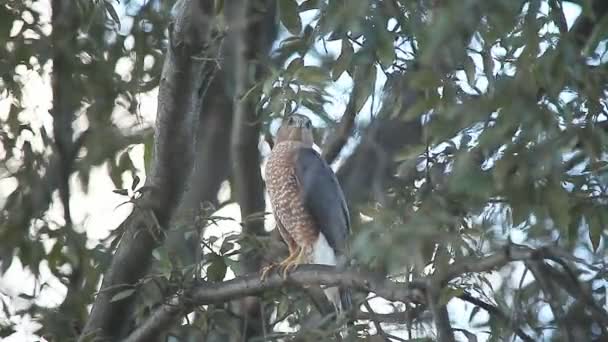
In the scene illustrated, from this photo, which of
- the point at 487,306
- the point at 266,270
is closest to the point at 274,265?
the point at 266,270

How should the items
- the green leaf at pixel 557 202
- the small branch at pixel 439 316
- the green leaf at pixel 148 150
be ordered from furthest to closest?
the green leaf at pixel 148 150
the green leaf at pixel 557 202
the small branch at pixel 439 316

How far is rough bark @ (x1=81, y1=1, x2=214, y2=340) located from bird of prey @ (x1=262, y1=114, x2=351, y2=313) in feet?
2.13

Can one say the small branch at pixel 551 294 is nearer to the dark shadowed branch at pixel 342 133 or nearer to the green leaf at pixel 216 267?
the dark shadowed branch at pixel 342 133

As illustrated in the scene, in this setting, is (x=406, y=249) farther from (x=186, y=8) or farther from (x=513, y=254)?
(x=186, y=8)

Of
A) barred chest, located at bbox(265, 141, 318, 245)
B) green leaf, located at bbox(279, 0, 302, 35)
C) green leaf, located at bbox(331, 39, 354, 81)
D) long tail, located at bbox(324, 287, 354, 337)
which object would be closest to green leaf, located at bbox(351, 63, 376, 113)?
green leaf, located at bbox(331, 39, 354, 81)

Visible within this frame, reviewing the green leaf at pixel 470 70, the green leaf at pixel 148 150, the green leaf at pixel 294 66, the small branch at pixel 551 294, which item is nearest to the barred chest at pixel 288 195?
the green leaf at pixel 148 150

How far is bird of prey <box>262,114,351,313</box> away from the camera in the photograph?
539cm

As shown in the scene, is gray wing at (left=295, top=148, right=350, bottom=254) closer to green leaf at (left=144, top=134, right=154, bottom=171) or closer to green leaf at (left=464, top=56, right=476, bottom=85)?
green leaf at (left=144, top=134, right=154, bottom=171)

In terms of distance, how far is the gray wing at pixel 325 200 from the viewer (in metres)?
5.33

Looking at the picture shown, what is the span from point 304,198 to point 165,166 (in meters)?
1.14

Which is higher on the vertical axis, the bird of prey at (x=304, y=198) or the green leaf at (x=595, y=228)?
the bird of prey at (x=304, y=198)

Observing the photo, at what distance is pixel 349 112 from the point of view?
430 cm

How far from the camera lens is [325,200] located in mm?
5418

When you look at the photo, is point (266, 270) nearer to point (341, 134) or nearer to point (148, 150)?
point (341, 134)
